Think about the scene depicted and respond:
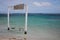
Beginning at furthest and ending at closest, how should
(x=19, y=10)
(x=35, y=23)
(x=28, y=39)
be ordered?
1. (x=35, y=23)
2. (x=28, y=39)
3. (x=19, y=10)

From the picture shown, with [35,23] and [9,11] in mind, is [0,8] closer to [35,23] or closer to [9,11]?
[9,11]

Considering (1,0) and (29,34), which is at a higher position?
(1,0)

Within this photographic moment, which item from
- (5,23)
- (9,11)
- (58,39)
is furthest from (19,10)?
(58,39)

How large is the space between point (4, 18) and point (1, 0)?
1.13 feet

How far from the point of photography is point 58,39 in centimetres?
296

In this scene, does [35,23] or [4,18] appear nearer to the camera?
[4,18]

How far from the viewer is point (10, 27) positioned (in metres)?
2.99

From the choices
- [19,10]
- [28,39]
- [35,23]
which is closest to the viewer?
[19,10]

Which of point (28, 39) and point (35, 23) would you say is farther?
point (35, 23)

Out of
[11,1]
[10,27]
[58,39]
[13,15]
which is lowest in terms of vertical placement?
[58,39]

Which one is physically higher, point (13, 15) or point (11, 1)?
point (11, 1)

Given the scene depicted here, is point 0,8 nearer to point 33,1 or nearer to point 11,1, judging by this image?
point 11,1

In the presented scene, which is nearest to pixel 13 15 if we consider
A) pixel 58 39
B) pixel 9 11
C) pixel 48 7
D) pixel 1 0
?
pixel 9 11

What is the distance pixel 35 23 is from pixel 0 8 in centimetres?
113
